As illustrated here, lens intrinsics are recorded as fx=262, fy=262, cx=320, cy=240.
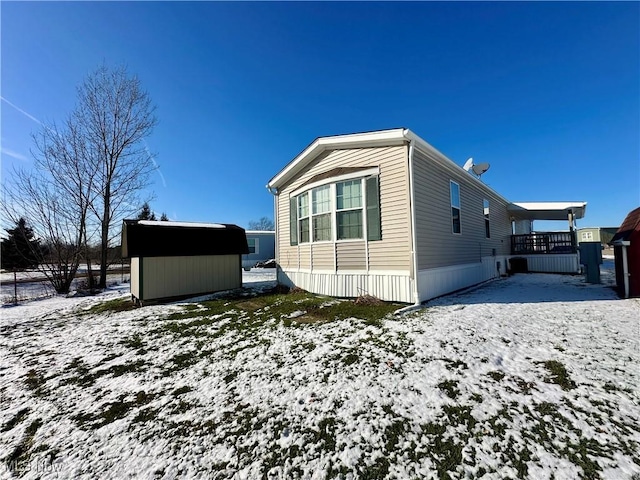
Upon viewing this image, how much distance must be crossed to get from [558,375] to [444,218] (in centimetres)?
545

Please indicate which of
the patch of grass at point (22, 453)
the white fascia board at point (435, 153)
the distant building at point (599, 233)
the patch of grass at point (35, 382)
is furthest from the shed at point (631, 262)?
the distant building at point (599, 233)

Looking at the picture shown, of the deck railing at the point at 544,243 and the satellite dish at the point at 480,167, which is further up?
the satellite dish at the point at 480,167

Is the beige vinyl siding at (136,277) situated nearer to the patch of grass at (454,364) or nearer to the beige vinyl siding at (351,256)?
the beige vinyl siding at (351,256)

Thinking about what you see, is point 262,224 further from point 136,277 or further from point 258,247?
point 136,277

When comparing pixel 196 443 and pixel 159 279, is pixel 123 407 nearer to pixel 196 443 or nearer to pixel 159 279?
pixel 196 443

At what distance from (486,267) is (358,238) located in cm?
697

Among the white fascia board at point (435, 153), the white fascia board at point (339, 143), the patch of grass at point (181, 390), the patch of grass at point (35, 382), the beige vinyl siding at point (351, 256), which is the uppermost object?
the white fascia board at point (339, 143)

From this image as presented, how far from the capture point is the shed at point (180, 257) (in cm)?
824

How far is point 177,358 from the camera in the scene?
4117mm

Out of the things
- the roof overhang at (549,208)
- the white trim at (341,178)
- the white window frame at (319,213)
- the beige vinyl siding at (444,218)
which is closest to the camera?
the beige vinyl siding at (444,218)

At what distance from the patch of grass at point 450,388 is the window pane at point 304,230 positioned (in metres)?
6.19

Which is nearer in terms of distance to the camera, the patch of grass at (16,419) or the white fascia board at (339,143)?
the patch of grass at (16,419)

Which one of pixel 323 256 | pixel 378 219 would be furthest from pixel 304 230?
pixel 378 219

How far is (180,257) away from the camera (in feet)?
29.5
